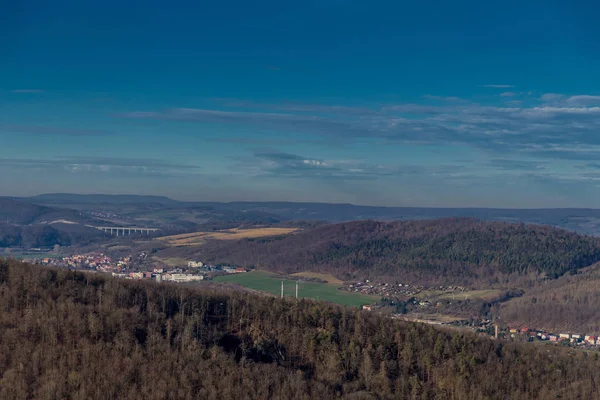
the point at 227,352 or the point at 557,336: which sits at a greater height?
the point at 227,352

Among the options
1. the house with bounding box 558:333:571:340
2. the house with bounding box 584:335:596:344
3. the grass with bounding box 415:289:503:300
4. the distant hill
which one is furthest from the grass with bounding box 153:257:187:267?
the house with bounding box 584:335:596:344

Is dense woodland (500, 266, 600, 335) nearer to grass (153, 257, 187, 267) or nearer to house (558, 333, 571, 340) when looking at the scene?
house (558, 333, 571, 340)

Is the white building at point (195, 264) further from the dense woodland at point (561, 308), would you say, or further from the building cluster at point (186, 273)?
the dense woodland at point (561, 308)

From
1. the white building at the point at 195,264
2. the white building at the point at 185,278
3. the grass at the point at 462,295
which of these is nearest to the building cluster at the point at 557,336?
the grass at the point at 462,295

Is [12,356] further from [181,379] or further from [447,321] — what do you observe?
[447,321]

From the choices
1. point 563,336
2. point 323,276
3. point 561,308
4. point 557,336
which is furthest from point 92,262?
point 563,336

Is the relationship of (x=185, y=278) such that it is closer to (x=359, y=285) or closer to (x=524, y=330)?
(x=359, y=285)
